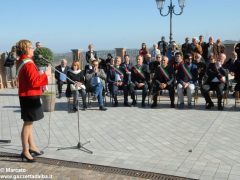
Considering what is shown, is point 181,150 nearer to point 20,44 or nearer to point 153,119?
point 153,119

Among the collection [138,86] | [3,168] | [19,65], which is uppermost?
[19,65]

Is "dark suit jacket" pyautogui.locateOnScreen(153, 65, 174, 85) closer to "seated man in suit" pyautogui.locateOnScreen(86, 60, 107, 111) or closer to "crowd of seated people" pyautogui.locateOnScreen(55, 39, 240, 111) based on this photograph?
"crowd of seated people" pyautogui.locateOnScreen(55, 39, 240, 111)

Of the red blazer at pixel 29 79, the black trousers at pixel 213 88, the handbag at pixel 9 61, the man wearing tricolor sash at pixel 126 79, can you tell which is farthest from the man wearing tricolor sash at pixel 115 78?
the handbag at pixel 9 61

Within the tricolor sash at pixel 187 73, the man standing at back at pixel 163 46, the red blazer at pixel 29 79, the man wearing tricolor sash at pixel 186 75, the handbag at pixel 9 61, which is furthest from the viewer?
the man standing at back at pixel 163 46

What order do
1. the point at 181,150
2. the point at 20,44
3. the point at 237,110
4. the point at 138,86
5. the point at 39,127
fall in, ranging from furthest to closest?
the point at 138,86 → the point at 237,110 → the point at 39,127 → the point at 181,150 → the point at 20,44

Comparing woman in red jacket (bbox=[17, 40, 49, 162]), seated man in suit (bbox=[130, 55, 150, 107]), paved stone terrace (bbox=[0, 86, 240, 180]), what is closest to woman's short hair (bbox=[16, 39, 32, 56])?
woman in red jacket (bbox=[17, 40, 49, 162])

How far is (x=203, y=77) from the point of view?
11.2 m

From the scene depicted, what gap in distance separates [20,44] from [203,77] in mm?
6773

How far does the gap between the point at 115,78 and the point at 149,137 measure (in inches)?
154

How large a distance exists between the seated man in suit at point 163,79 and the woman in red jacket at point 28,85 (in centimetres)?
515

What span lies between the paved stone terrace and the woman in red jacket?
69 cm

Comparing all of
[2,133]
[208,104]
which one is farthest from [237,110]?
[2,133]

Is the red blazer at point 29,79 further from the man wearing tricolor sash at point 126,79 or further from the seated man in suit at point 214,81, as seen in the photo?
the seated man in suit at point 214,81

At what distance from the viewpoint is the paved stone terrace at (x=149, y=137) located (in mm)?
5883
